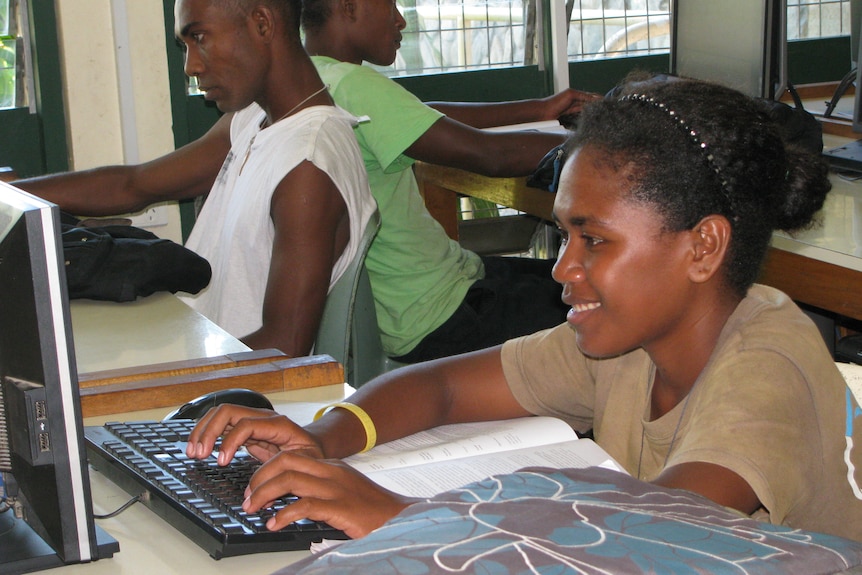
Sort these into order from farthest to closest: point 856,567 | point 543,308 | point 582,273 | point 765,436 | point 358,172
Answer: point 543,308, point 358,172, point 582,273, point 765,436, point 856,567

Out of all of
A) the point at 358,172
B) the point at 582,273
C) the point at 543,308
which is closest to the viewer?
the point at 582,273

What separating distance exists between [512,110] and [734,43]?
621 mm

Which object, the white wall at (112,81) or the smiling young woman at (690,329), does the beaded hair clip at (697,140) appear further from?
the white wall at (112,81)

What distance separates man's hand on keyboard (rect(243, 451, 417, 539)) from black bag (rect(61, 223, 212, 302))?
897 mm

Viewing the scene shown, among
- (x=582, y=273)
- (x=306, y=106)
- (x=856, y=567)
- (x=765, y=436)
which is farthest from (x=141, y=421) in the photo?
(x=306, y=106)

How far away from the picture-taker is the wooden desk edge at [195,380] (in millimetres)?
1287

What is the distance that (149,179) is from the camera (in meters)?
2.46

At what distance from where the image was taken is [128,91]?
293cm

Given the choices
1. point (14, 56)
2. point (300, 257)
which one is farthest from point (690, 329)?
point (14, 56)

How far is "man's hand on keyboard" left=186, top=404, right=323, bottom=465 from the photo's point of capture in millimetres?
1049

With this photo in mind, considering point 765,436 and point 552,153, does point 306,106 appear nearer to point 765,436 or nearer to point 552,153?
point 552,153

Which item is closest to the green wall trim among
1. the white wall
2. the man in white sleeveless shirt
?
the white wall

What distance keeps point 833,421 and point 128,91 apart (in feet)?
7.59

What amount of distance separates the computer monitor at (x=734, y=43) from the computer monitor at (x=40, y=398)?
198cm
